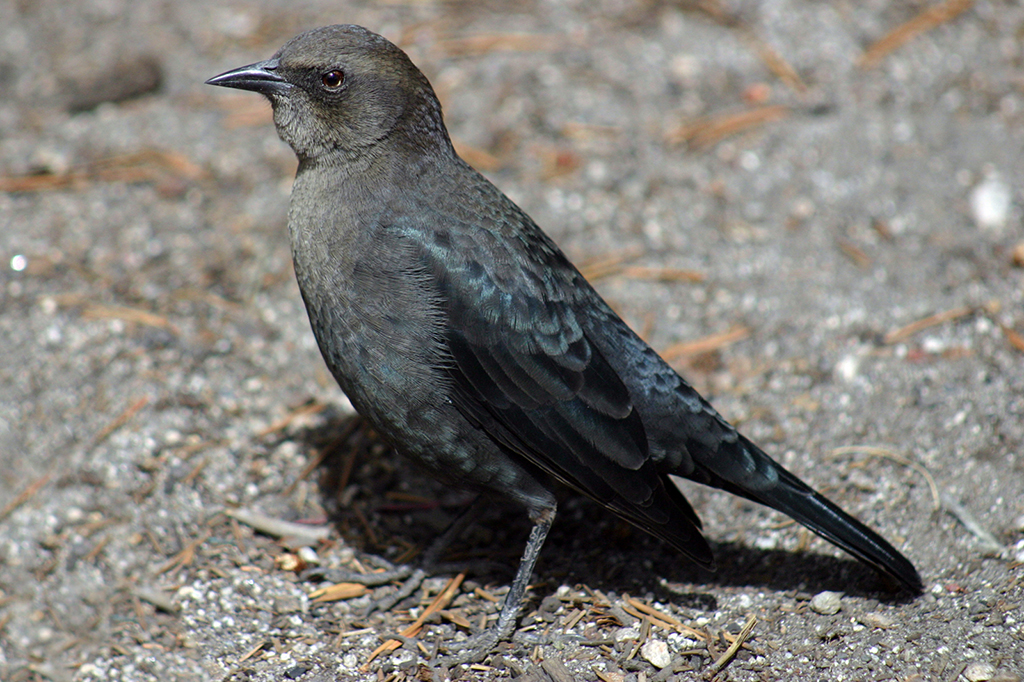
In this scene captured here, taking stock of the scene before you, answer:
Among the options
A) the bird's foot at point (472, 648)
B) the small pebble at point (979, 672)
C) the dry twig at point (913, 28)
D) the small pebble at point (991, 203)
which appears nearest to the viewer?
the small pebble at point (979, 672)

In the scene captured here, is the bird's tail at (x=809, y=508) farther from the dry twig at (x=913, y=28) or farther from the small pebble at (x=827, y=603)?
the dry twig at (x=913, y=28)

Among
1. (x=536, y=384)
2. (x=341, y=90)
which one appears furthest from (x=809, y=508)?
(x=341, y=90)

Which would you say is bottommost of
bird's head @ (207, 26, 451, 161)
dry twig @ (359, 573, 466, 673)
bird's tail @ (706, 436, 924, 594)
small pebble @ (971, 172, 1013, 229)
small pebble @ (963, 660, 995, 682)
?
dry twig @ (359, 573, 466, 673)

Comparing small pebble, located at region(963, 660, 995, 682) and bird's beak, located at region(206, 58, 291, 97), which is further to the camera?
bird's beak, located at region(206, 58, 291, 97)

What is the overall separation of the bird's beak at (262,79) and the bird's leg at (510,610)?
1.92m

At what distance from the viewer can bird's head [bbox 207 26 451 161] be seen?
3539 millimetres

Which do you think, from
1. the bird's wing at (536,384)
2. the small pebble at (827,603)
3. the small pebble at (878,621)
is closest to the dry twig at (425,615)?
the bird's wing at (536,384)

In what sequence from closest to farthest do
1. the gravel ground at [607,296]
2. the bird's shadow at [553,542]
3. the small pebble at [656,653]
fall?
the small pebble at [656,653], the gravel ground at [607,296], the bird's shadow at [553,542]

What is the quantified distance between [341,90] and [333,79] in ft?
0.16

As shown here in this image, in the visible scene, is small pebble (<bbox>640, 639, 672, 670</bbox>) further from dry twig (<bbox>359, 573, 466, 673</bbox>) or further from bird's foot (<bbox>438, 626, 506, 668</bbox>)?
dry twig (<bbox>359, 573, 466, 673</bbox>)

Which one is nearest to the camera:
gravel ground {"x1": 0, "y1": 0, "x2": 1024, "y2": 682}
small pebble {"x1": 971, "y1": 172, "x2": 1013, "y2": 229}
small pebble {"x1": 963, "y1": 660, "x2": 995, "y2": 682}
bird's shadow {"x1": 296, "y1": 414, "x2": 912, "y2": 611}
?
small pebble {"x1": 963, "y1": 660, "x2": 995, "y2": 682}

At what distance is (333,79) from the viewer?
11.6 feet

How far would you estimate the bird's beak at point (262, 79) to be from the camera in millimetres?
3604

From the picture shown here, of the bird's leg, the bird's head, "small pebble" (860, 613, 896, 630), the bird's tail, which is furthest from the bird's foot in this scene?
the bird's head
